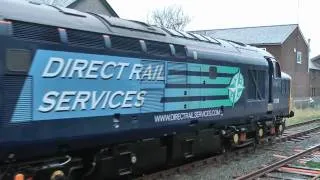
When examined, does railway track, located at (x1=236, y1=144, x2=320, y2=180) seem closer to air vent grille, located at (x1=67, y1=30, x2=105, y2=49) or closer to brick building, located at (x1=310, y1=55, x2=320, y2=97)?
air vent grille, located at (x1=67, y1=30, x2=105, y2=49)

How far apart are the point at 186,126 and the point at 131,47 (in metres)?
2.92

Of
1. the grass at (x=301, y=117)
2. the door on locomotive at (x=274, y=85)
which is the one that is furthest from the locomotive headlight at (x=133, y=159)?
the grass at (x=301, y=117)

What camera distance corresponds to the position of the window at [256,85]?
610 inches

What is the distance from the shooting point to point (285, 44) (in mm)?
54031

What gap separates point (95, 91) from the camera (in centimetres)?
873

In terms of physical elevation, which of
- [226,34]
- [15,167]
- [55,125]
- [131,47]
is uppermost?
[226,34]

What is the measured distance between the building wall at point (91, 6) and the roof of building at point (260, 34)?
62.7 feet

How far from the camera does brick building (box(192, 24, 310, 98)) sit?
5303 centimetres

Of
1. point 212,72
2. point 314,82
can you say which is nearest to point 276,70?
point 212,72

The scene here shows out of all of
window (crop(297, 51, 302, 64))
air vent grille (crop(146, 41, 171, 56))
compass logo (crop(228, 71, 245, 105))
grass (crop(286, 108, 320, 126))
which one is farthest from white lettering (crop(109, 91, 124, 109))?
window (crop(297, 51, 302, 64))

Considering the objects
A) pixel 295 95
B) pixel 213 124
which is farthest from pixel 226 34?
pixel 213 124

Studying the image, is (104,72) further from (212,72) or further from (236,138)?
(236,138)

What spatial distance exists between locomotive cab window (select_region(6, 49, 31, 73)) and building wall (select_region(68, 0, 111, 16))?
27.8 meters

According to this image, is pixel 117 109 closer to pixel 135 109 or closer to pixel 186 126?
pixel 135 109
